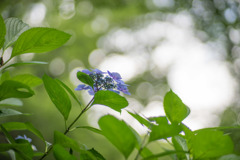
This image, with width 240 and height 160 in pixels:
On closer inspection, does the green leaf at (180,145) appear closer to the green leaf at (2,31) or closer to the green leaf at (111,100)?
the green leaf at (111,100)

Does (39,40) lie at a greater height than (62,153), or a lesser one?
greater

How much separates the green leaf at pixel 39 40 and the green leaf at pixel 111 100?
142 millimetres

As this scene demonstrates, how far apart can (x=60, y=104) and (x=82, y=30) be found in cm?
596

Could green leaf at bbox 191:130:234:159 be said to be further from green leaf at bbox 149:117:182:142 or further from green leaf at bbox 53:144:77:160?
green leaf at bbox 53:144:77:160

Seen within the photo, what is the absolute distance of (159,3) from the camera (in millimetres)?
6340

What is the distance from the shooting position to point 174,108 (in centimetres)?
47

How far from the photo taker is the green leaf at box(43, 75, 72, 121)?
479 mm

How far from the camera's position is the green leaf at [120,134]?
13.6 inches

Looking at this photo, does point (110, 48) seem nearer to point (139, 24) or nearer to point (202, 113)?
point (139, 24)

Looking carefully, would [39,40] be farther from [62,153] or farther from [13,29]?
A: [62,153]

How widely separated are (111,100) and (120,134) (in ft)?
A: 0.47

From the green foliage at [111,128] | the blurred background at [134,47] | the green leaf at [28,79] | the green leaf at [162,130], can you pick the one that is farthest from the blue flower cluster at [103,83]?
the blurred background at [134,47]

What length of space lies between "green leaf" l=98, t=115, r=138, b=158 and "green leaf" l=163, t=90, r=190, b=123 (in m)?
0.13

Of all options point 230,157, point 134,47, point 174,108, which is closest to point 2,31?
point 174,108
